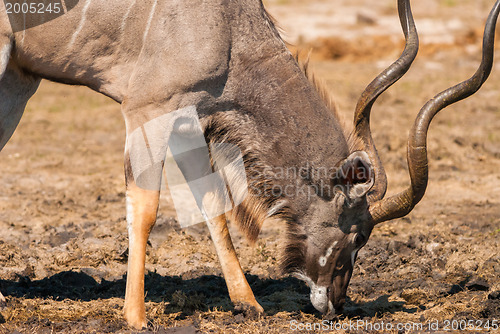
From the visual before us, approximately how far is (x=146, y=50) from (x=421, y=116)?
1.95 metres

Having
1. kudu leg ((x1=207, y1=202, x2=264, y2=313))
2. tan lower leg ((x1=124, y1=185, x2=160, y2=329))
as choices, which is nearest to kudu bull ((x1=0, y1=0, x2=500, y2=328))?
tan lower leg ((x1=124, y1=185, x2=160, y2=329))

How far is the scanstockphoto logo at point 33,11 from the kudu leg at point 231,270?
198 centimetres

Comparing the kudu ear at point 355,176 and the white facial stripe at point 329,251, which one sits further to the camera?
the white facial stripe at point 329,251

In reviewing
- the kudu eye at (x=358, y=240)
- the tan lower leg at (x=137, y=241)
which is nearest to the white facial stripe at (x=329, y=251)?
the kudu eye at (x=358, y=240)

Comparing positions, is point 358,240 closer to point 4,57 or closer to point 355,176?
point 355,176

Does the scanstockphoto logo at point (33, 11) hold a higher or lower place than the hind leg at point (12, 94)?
higher

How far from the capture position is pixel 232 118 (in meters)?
5.00

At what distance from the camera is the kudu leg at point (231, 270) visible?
5.39 m

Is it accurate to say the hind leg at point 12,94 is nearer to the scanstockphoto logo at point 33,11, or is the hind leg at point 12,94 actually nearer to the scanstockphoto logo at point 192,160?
the scanstockphoto logo at point 33,11

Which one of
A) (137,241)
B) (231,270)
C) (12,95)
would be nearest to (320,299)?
(231,270)

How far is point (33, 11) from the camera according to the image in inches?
192

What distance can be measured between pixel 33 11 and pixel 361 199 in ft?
8.78

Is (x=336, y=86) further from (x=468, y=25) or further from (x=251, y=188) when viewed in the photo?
(x=251, y=188)

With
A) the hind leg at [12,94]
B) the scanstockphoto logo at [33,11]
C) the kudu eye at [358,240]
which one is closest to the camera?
the scanstockphoto logo at [33,11]
